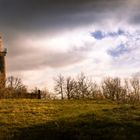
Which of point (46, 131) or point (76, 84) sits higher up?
point (76, 84)

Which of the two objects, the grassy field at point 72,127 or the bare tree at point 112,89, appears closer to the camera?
the grassy field at point 72,127

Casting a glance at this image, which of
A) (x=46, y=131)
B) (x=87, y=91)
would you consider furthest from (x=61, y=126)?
(x=87, y=91)

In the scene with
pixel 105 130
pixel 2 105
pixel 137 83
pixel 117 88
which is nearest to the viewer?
pixel 105 130

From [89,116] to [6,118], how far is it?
6166 millimetres

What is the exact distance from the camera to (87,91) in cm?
9819

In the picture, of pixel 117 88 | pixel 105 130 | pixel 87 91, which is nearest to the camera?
pixel 105 130

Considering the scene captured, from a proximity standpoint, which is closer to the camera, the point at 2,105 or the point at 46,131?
the point at 46,131

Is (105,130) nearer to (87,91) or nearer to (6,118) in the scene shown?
(6,118)

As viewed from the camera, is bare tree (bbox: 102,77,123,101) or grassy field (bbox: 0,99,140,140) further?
bare tree (bbox: 102,77,123,101)

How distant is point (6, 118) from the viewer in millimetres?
31000

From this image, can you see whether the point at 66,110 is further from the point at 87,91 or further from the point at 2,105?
the point at 87,91

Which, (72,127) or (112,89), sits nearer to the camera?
(72,127)

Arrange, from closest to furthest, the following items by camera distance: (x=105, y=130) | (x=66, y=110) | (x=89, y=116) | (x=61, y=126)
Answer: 1. (x=105, y=130)
2. (x=61, y=126)
3. (x=89, y=116)
4. (x=66, y=110)

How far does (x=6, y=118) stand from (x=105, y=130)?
32.6ft
